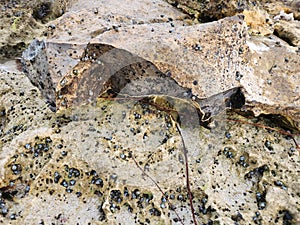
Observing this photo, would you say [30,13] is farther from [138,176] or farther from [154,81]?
[138,176]

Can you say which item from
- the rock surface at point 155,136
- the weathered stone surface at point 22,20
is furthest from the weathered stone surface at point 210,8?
the weathered stone surface at point 22,20

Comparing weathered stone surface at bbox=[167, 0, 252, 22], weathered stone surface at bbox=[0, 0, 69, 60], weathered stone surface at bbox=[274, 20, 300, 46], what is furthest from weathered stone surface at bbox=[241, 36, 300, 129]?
weathered stone surface at bbox=[0, 0, 69, 60]

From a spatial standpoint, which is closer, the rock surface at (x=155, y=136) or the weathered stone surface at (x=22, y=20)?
the rock surface at (x=155, y=136)

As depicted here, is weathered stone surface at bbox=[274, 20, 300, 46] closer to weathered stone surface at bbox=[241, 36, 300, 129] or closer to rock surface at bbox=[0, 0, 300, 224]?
rock surface at bbox=[0, 0, 300, 224]

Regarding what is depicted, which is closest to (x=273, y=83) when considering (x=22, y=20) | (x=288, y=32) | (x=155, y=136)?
(x=288, y=32)

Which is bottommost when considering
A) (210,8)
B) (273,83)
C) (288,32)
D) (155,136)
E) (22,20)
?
(155,136)

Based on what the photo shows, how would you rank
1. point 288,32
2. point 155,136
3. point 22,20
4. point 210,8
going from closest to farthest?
point 155,136
point 210,8
point 288,32
point 22,20

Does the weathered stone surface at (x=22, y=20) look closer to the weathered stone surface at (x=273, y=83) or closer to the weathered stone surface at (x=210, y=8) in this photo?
the weathered stone surface at (x=210, y=8)

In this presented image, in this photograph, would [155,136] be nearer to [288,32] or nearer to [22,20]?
[288,32]
